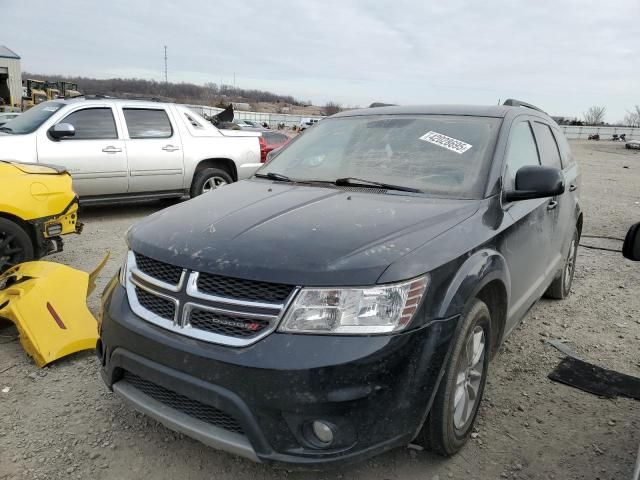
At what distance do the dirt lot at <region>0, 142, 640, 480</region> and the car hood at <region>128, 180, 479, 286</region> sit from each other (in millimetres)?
1031

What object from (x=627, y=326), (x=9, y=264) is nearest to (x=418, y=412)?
(x=627, y=326)

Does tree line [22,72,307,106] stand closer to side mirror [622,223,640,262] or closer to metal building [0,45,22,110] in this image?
metal building [0,45,22,110]

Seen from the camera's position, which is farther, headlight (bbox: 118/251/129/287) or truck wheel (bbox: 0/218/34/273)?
truck wheel (bbox: 0/218/34/273)

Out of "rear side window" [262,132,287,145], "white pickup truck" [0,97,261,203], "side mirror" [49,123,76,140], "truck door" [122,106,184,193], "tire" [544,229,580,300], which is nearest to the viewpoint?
"tire" [544,229,580,300]

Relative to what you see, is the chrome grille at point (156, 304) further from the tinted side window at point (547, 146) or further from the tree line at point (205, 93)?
the tree line at point (205, 93)

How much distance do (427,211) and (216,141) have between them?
22.0ft

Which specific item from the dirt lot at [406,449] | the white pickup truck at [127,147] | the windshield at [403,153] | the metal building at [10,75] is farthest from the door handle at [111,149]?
the metal building at [10,75]

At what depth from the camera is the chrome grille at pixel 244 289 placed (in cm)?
206

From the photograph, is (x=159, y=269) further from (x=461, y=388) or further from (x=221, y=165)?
(x=221, y=165)

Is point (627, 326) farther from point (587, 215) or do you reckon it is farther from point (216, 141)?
point (216, 141)

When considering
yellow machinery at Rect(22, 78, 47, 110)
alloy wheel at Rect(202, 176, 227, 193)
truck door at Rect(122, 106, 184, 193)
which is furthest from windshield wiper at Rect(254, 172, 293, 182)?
yellow machinery at Rect(22, 78, 47, 110)

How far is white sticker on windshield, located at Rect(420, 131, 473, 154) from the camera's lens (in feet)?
10.3

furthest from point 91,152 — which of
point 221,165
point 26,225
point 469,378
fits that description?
point 469,378

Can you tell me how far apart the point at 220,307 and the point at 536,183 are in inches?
73.1
